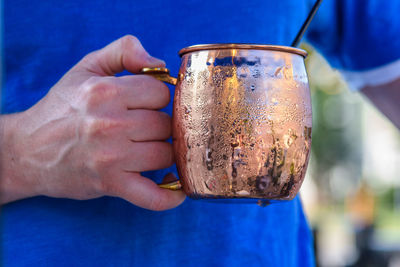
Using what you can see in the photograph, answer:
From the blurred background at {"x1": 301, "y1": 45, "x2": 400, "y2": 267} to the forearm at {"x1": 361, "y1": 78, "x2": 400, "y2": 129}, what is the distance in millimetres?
6298

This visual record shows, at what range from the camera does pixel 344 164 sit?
9078mm

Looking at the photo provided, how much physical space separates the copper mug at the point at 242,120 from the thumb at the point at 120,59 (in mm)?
69

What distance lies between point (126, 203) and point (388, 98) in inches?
22.5

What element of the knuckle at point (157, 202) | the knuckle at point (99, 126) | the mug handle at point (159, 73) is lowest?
the knuckle at point (157, 202)

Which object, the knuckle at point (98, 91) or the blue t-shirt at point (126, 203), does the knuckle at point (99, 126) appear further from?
the blue t-shirt at point (126, 203)

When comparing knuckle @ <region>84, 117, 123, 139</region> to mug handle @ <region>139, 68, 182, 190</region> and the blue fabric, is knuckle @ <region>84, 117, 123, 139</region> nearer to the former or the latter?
mug handle @ <region>139, 68, 182, 190</region>

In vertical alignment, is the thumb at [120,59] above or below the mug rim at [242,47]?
below

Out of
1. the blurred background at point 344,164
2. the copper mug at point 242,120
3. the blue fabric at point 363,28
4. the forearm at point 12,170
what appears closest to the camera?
the copper mug at point 242,120

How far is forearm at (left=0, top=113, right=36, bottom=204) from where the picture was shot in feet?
2.29

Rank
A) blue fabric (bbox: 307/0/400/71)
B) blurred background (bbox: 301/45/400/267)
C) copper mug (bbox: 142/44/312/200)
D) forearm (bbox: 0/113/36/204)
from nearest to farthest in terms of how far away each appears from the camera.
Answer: copper mug (bbox: 142/44/312/200) → forearm (bbox: 0/113/36/204) → blue fabric (bbox: 307/0/400/71) → blurred background (bbox: 301/45/400/267)

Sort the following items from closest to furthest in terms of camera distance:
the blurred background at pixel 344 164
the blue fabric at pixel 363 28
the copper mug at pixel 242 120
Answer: the copper mug at pixel 242 120 → the blue fabric at pixel 363 28 → the blurred background at pixel 344 164

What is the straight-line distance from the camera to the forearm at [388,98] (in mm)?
988

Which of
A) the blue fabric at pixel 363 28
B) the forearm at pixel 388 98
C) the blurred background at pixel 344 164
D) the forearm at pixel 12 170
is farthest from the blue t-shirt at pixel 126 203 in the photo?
the blurred background at pixel 344 164

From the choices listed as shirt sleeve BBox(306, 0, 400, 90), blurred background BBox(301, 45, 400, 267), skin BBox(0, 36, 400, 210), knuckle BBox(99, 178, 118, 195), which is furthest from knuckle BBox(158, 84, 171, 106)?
blurred background BBox(301, 45, 400, 267)
